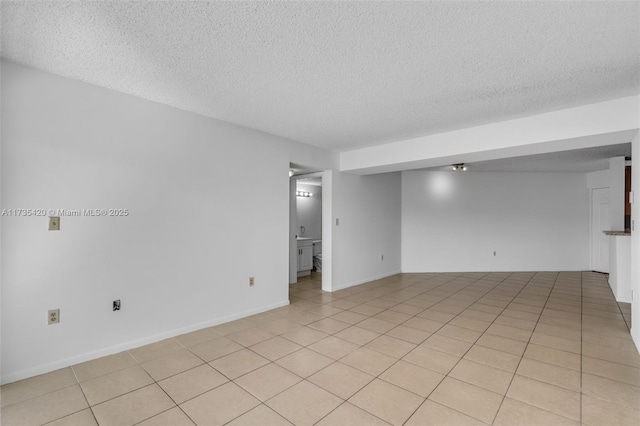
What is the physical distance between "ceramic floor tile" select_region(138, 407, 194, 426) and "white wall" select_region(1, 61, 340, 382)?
1.25 metres

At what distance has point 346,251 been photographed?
5590 mm

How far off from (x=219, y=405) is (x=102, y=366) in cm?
129

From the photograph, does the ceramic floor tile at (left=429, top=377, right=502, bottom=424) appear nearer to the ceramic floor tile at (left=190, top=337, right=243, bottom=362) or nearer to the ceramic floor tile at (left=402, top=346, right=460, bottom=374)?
the ceramic floor tile at (left=402, top=346, right=460, bottom=374)

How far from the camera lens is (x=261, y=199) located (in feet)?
13.5

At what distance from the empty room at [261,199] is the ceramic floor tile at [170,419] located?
18 millimetres

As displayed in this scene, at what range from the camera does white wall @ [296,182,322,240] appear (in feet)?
29.0

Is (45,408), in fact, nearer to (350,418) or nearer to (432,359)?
(350,418)

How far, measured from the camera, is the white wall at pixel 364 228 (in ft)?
17.8

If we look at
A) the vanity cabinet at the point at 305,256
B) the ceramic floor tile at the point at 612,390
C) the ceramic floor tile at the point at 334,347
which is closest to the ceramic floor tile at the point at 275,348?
the ceramic floor tile at the point at 334,347

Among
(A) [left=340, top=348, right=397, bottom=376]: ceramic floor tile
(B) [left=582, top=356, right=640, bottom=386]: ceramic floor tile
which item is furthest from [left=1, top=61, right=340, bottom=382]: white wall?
(B) [left=582, top=356, right=640, bottom=386]: ceramic floor tile

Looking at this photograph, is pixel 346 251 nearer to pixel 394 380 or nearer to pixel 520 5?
pixel 394 380

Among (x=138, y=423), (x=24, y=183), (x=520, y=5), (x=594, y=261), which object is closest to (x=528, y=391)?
(x=520, y=5)

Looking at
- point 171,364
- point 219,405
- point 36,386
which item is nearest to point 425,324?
point 219,405

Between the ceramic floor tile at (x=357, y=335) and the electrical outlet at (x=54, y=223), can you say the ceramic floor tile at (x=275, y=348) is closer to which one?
the ceramic floor tile at (x=357, y=335)
